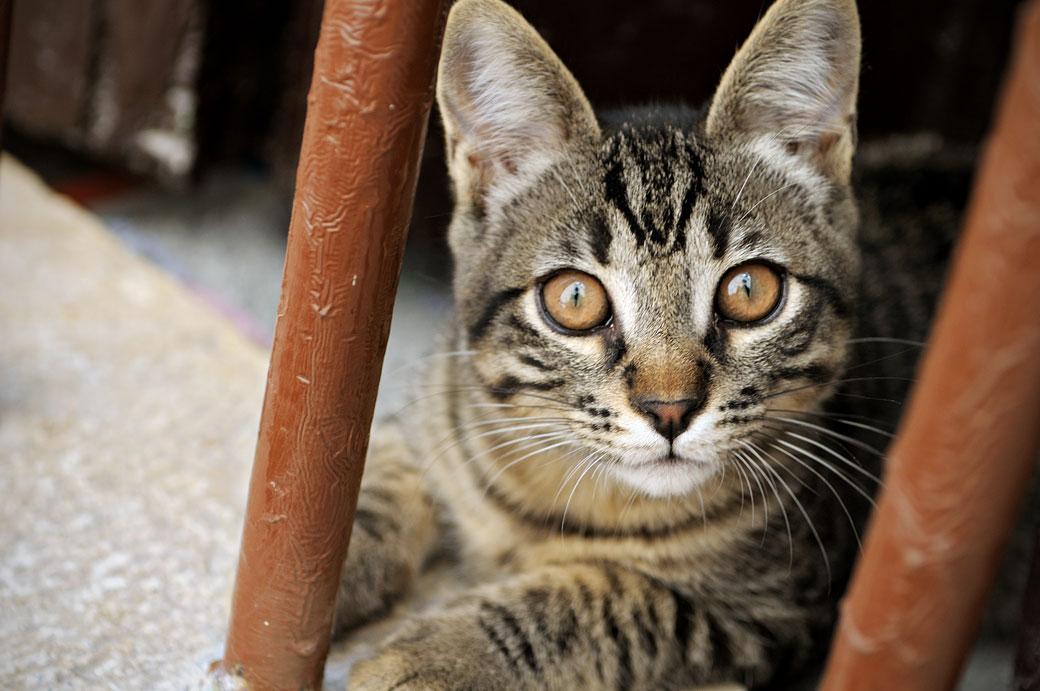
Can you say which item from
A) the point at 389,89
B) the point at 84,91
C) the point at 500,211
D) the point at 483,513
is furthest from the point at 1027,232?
the point at 84,91

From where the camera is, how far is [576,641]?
52.1 inches

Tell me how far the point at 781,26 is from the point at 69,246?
81.1 inches

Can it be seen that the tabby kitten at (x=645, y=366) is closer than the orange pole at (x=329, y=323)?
No

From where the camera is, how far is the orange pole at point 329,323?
88 centimetres

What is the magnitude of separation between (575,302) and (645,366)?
0.55 ft

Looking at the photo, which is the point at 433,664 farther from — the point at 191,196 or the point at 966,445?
the point at 191,196

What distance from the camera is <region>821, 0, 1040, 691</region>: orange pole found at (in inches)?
Answer: 25.5

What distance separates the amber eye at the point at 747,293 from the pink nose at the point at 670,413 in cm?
16

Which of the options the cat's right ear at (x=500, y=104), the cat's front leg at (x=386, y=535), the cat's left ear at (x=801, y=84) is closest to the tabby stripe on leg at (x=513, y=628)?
the cat's front leg at (x=386, y=535)

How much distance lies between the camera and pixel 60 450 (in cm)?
174

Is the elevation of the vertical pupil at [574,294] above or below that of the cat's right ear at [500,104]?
below

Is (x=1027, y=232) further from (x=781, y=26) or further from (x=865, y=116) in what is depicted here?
(x=865, y=116)

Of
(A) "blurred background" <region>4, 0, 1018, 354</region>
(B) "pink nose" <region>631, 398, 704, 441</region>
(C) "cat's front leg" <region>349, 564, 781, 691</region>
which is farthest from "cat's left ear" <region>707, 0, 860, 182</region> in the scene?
(A) "blurred background" <region>4, 0, 1018, 354</region>

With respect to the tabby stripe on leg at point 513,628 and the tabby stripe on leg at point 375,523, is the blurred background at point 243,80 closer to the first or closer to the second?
the tabby stripe on leg at point 375,523
